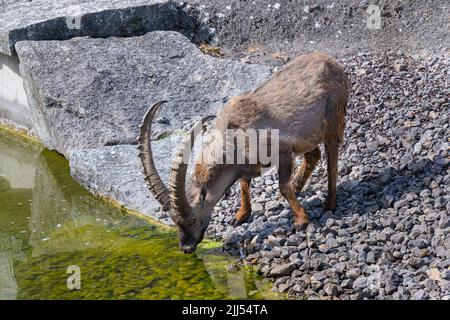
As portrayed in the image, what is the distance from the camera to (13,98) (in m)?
14.3

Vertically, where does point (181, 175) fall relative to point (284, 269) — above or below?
above

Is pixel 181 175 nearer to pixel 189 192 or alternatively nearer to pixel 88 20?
pixel 189 192

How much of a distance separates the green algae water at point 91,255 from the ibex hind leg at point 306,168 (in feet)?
4.40

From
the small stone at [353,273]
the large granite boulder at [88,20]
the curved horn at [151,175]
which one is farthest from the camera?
the large granite boulder at [88,20]

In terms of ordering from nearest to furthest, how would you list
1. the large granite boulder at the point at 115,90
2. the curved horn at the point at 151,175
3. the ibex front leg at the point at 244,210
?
the curved horn at the point at 151,175, the ibex front leg at the point at 244,210, the large granite boulder at the point at 115,90

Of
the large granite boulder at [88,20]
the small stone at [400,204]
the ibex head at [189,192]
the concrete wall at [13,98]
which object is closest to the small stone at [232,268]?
the ibex head at [189,192]

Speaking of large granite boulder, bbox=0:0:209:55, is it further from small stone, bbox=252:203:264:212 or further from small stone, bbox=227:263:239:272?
small stone, bbox=227:263:239:272

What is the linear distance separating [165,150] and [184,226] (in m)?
2.94

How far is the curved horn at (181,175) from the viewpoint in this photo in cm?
Answer: 817

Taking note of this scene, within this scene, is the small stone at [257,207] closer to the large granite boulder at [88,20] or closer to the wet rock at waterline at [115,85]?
the wet rock at waterline at [115,85]

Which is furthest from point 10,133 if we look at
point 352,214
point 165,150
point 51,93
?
point 352,214

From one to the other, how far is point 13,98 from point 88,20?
1.83 meters

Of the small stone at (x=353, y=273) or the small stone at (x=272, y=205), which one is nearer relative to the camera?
the small stone at (x=353, y=273)

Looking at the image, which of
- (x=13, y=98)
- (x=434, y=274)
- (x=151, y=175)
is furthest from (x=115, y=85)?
(x=434, y=274)
